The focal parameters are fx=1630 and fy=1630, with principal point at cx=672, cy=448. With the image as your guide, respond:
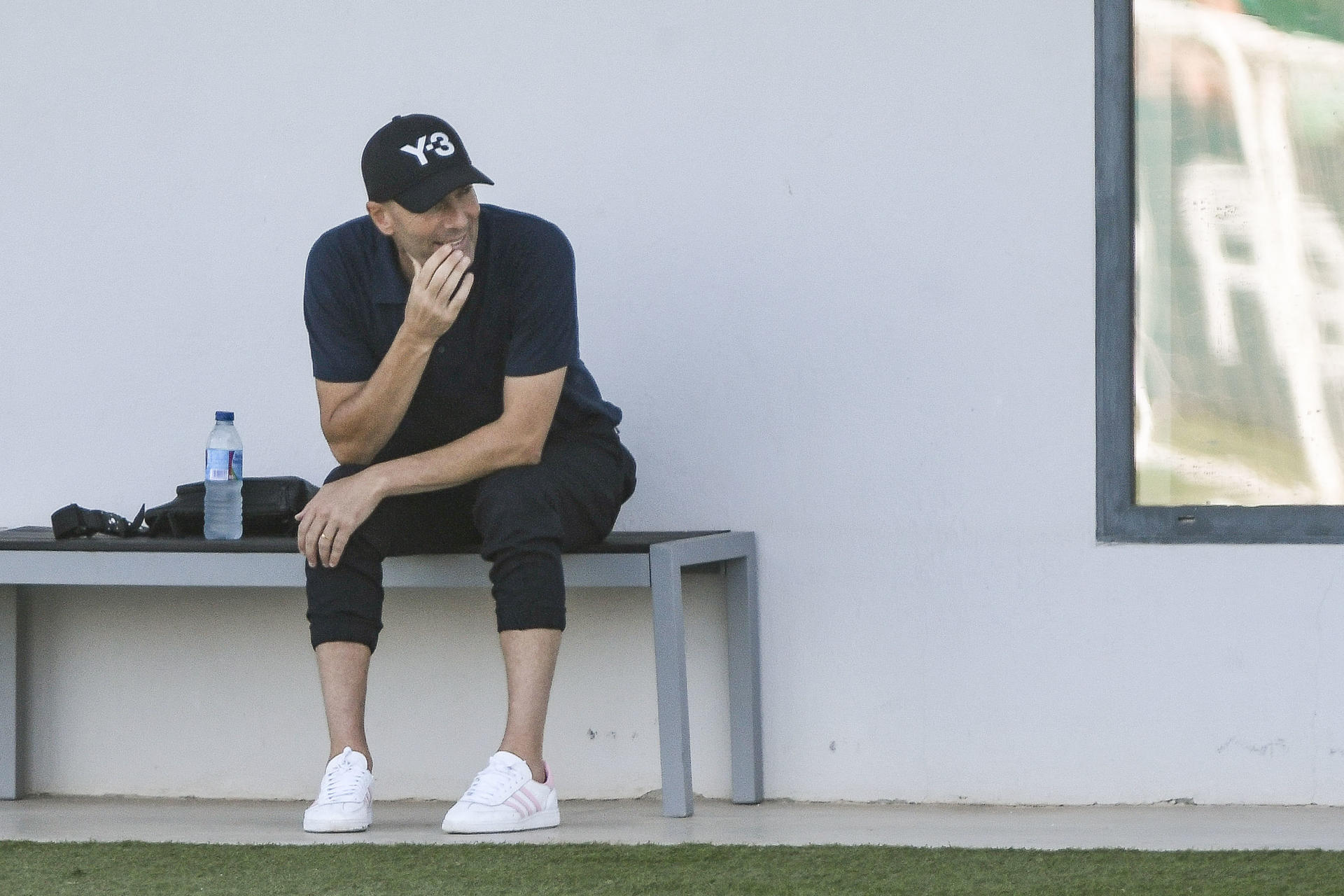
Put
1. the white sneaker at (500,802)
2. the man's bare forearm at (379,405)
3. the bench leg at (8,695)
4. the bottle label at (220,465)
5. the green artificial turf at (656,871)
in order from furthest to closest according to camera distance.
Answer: the bench leg at (8,695), the bottle label at (220,465), the man's bare forearm at (379,405), the white sneaker at (500,802), the green artificial turf at (656,871)

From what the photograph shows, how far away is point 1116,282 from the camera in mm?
2705

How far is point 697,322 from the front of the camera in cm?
290

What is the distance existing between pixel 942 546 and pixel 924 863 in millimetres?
767

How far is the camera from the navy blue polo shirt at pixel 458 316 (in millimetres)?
2535

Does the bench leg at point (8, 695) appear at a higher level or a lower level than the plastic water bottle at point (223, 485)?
lower

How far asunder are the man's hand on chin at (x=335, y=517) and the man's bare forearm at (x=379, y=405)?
4.2 inches

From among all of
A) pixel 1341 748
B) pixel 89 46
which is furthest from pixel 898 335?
pixel 89 46

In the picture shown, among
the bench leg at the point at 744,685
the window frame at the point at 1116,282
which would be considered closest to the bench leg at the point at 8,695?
the bench leg at the point at 744,685

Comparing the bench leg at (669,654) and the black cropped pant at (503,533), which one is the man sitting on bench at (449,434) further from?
the bench leg at (669,654)

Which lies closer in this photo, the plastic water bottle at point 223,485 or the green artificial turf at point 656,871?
the green artificial turf at point 656,871

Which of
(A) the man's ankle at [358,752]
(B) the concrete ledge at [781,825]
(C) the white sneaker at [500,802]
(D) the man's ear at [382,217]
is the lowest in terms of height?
(B) the concrete ledge at [781,825]

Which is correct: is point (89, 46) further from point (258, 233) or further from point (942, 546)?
point (942, 546)

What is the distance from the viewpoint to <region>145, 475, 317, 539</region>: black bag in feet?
9.15

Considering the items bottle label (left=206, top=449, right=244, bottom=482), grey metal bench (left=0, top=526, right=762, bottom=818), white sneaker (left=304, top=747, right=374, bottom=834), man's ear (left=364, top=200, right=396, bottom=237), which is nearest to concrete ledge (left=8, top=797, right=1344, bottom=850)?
white sneaker (left=304, top=747, right=374, bottom=834)
